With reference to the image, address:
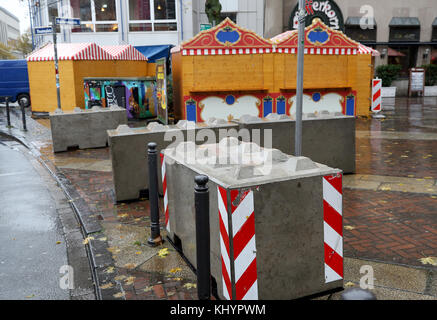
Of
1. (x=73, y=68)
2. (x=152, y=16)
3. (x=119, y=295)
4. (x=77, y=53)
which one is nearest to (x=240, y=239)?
(x=119, y=295)

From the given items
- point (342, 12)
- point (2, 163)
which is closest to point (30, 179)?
point (2, 163)

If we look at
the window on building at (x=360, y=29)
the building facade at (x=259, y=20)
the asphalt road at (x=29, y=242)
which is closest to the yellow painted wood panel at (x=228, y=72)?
the asphalt road at (x=29, y=242)

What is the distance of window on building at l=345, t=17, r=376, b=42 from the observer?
29.1 meters

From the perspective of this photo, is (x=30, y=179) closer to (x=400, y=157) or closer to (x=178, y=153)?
(x=178, y=153)

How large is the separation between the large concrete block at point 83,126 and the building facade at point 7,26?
344 feet

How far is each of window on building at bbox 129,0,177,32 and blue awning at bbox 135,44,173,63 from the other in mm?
2053

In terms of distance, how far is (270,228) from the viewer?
11.6 feet

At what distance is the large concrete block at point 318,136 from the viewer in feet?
24.1

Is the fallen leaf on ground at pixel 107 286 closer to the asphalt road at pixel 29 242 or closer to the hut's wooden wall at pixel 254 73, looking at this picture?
the asphalt road at pixel 29 242

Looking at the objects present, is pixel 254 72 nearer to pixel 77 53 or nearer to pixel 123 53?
pixel 77 53

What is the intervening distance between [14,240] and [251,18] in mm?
25853

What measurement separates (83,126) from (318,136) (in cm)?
640

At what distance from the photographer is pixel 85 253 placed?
5.10 metres

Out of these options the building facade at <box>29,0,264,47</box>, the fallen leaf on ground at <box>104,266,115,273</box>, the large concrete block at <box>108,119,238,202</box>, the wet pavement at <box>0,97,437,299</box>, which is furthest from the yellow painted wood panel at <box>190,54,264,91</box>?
the building facade at <box>29,0,264,47</box>
